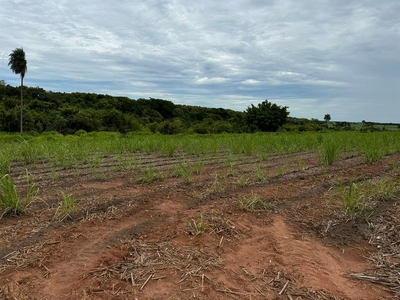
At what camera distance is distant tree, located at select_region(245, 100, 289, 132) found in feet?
101

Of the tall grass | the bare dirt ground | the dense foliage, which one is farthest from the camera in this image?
the dense foliage

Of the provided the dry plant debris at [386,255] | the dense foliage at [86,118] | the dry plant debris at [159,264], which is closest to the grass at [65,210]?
the dry plant debris at [159,264]

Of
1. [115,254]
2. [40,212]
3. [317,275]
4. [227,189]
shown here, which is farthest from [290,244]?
[40,212]

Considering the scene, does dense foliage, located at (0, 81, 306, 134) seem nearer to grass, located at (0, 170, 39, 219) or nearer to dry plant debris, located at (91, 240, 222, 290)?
grass, located at (0, 170, 39, 219)

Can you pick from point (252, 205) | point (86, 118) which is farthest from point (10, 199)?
point (86, 118)

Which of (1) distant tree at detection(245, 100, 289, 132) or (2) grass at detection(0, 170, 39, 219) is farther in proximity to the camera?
(1) distant tree at detection(245, 100, 289, 132)

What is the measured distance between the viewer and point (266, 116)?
30.8 m

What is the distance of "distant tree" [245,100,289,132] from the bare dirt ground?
27.6 metres

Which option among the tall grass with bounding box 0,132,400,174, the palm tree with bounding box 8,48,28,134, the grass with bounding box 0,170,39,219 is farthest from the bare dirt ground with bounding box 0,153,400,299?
the palm tree with bounding box 8,48,28,134

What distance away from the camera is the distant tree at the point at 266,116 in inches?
1214

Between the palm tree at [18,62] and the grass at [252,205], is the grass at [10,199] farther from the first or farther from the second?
the palm tree at [18,62]

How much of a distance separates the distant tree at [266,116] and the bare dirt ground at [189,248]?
27588mm

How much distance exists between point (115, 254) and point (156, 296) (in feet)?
1.98

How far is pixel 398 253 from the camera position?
2334 mm
